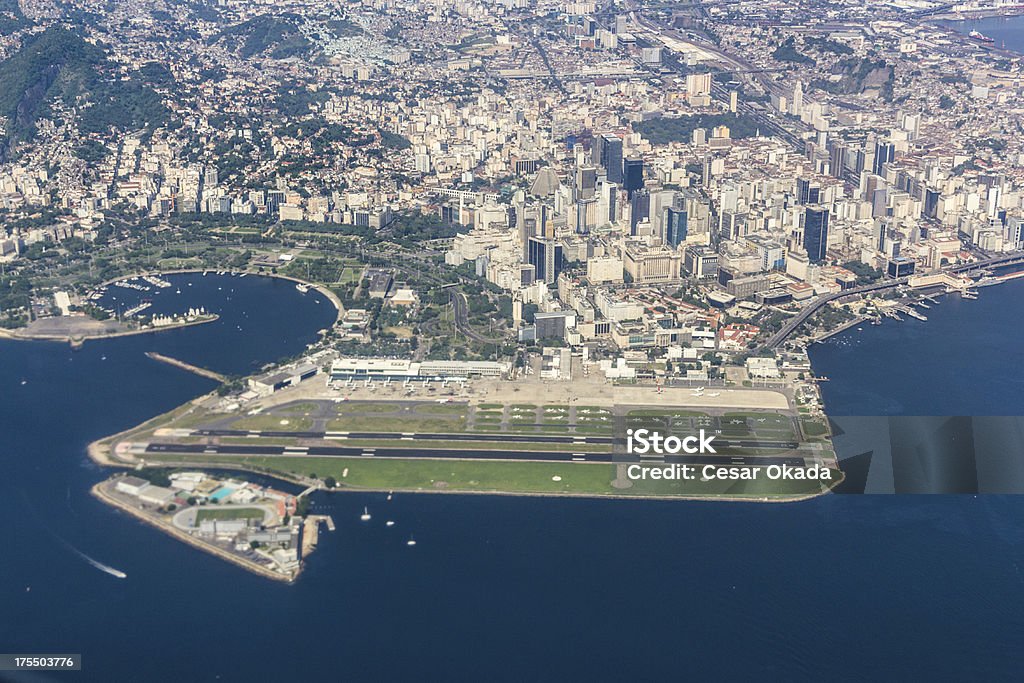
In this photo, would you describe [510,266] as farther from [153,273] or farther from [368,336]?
[153,273]

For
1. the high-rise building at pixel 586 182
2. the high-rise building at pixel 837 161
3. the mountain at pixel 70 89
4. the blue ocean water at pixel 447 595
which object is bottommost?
the blue ocean water at pixel 447 595

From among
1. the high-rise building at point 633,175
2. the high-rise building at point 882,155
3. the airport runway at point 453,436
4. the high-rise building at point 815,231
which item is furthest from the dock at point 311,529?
the high-rise building at point 882,155

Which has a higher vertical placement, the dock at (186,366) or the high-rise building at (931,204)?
the high-rise building at (931,204)

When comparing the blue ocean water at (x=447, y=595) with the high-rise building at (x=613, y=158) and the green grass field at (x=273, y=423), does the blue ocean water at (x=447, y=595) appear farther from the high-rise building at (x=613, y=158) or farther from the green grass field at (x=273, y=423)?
the high-rise building at (x=613, y=158)

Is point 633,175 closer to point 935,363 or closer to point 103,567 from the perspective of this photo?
point 935,363

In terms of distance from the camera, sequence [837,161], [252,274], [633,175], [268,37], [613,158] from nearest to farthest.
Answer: [252,274]
[633,175]
[613,158]
[837,161]
[268,37]

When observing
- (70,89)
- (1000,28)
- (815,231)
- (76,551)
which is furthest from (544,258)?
(1000,28)
